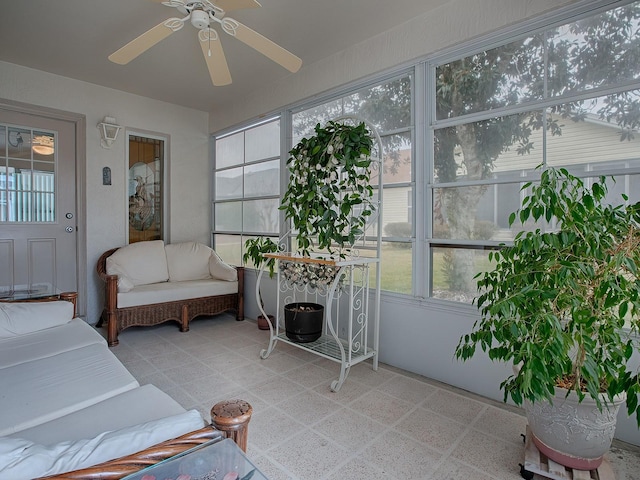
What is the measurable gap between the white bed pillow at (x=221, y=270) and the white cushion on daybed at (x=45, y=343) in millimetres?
1827

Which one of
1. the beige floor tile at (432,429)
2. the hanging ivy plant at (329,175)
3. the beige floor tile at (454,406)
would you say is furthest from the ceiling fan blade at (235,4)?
the beige floor tile at (454,406)

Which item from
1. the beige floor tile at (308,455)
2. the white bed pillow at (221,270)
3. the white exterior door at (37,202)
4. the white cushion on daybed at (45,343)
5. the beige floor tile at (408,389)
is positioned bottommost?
the beige floor tile at (308,455)

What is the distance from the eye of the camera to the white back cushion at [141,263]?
12.0ft

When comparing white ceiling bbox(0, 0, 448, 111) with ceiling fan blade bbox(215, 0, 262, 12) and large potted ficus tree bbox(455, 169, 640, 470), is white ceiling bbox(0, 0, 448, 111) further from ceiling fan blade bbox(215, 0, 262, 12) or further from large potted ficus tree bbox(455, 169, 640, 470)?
large potted ficus tree bbox(455, 169, 640, 470)

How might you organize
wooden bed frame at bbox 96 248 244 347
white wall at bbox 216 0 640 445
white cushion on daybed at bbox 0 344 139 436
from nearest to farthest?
white cushion on daybed at bbox 0 344 139 436 < white wall at bbox 216 0 640 445 < wooden bed frame at bbox 96 248 244 347

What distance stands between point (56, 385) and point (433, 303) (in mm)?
2209

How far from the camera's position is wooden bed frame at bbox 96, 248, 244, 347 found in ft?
10.7

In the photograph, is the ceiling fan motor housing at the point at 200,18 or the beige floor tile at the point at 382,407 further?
the beige floor tile at the point at 382,407

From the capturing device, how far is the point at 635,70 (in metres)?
1.81

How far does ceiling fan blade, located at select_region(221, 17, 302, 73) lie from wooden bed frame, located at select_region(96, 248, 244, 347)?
8.12 feet

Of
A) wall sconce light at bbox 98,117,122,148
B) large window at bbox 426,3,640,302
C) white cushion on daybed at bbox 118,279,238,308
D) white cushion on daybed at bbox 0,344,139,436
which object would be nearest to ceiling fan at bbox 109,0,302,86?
large window at bbox 426,3,640,302

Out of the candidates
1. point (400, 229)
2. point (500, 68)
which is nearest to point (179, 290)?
point (400, 229)

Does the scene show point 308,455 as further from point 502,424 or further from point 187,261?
point 187,261

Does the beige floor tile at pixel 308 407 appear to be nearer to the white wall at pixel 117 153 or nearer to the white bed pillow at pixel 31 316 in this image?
the white bed pillow at pixel 31 316
